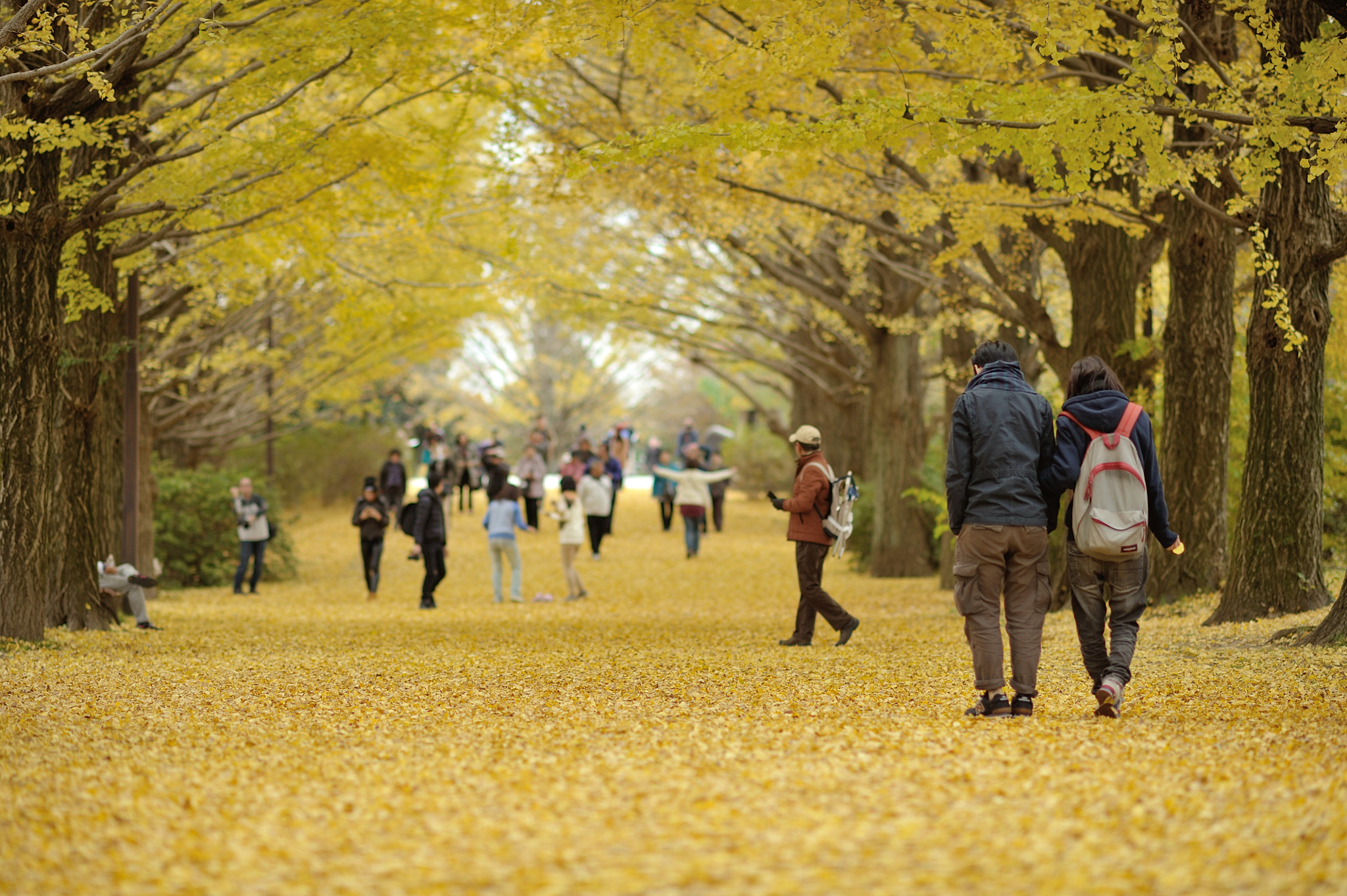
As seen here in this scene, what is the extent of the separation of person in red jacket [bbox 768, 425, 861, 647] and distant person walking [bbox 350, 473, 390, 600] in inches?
305

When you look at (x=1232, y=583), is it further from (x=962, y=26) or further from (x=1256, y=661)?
(x=962, y=26)

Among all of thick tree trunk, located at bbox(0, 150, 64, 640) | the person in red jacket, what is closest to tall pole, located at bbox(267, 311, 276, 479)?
thick tree trunk, located at bbox(0, 150, 64, 640)

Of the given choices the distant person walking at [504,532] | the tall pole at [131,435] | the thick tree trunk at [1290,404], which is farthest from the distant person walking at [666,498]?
the thick tree trunk at [1290,404]

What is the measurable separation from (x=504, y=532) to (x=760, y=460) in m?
22.6

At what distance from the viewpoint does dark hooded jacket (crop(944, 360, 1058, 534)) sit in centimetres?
608

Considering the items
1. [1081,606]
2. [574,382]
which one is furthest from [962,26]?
[574,382]


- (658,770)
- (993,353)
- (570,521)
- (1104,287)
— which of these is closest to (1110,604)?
(993,353)

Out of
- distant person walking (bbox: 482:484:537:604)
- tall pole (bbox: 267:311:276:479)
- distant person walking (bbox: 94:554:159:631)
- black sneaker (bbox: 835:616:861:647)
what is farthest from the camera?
tall pole (bbox: 267:311:276:479)

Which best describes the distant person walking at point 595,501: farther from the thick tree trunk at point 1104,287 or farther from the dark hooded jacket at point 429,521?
the thick tree trunk at point 1104,287

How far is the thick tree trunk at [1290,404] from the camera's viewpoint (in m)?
8.98

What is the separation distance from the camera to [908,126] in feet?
24.7

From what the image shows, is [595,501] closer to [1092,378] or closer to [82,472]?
[82,472]

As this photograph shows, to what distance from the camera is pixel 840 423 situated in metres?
25.2

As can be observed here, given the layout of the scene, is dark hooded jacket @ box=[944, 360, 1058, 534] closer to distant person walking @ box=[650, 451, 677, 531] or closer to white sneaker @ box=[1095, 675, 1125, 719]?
white sneaker @ box=[1095, 675, 1125, 719]
